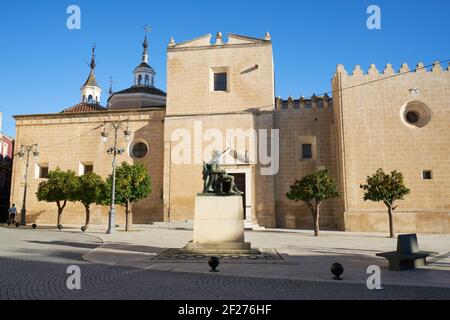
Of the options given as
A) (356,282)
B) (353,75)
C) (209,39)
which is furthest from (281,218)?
(356,282)

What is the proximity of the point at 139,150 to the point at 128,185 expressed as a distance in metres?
7.93

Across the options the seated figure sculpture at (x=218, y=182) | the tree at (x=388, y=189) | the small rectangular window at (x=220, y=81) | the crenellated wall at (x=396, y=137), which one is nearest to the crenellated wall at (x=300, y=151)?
the crenellated wall at (x=396, y=137)

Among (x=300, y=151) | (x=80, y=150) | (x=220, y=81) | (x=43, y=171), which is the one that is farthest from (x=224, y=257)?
(x=43, y=171)

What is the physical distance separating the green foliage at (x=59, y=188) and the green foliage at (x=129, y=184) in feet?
9.93

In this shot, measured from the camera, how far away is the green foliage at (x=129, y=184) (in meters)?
19.0

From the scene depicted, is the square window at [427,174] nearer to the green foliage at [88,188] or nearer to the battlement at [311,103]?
the battlement at [311,103]

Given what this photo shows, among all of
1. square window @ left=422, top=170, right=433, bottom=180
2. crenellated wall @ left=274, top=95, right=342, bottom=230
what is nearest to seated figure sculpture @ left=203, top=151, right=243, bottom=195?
crenellated wall @ left=274, top=95, right=342, bottom=230

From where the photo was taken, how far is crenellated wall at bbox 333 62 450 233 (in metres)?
20.6

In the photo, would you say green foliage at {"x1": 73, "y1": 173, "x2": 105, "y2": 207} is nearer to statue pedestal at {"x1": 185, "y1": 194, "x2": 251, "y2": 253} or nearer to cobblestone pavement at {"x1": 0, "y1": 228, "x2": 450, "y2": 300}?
statue pedestal at {"x1": 185, "y1": 194, "x2": 251, "y2": 253}

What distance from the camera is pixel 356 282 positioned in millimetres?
6508

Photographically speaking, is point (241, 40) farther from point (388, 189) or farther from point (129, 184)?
point (388, 189)

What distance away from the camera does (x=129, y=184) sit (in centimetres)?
1916

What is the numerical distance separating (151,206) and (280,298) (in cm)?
2081

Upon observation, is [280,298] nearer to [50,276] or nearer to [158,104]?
[50,276]
